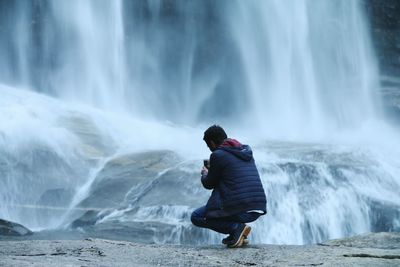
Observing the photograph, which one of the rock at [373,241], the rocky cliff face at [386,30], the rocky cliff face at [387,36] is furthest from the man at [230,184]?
the rocky cliff face at [386,30]

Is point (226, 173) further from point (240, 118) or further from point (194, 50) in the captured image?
point (194, 50)

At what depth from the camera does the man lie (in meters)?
4.83

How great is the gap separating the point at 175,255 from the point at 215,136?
1053mm

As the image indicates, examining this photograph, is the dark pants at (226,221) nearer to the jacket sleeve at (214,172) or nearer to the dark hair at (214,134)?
the jacket sleeve at (214,172)

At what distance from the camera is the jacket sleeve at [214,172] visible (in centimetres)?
480

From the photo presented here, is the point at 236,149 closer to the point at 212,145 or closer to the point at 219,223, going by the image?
the point at 212,145

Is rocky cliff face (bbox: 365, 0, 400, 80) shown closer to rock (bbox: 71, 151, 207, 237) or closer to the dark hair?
→ rock (bbox: 71, 151, 207, 237)

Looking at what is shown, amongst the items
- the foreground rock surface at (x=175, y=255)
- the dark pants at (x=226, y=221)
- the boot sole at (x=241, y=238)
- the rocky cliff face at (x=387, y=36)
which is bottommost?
the foreground rock surface at (x=175, y=255)

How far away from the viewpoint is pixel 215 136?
4.88 m

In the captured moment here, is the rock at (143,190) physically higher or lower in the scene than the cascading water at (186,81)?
lower

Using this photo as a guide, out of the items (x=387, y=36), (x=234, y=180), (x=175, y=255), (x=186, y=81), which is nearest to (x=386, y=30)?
(x=387, y=36)

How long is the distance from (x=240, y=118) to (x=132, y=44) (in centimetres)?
471

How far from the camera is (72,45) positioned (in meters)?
19.9

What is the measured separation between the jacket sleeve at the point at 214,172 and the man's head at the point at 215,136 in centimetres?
13
